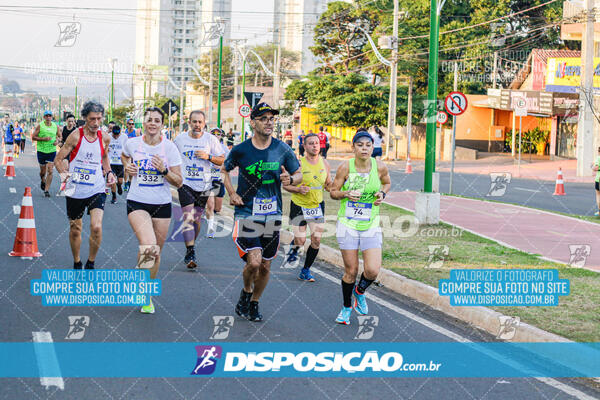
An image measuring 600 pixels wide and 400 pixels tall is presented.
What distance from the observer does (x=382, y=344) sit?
686 cm

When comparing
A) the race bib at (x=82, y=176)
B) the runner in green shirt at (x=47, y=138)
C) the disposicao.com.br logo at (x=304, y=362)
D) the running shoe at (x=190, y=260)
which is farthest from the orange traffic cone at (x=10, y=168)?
the disposicao.com.br logo at (x=304, y=362)

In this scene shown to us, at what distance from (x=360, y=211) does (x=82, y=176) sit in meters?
3.39

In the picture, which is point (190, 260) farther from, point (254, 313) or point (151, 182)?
point (254, 313)

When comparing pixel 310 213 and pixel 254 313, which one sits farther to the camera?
pixel 310 213

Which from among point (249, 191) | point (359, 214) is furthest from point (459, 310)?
point (249, 191)

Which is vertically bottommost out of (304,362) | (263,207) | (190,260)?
(304,362)

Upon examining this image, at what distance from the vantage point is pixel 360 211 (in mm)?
7711

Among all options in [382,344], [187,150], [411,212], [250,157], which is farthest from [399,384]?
[411,212]

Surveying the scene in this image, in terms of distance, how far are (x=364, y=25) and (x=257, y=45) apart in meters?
53.6

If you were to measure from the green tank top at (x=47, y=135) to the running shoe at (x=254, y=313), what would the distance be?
12.3 metres

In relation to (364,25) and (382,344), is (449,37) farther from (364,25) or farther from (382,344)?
(382,344)

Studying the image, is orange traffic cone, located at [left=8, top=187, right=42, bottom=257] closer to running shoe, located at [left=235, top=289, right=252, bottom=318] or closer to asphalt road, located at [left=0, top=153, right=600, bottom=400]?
asphalt road, located at [left=0, top=153, right=600, bottom=400]

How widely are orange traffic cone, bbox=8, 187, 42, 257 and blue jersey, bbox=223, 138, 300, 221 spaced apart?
4400mm

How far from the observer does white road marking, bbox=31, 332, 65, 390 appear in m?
5.56
